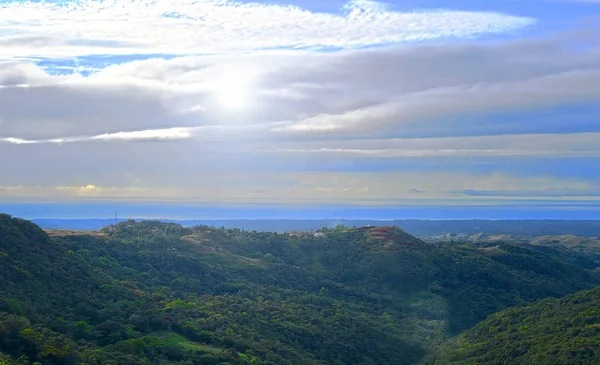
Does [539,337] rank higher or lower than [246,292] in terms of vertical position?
lower

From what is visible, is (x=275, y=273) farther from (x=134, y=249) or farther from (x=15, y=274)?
(x=15, y=274)

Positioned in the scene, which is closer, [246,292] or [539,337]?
[539,337]

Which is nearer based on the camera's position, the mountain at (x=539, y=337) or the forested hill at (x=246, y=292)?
the forested hill at (x=246, y=292)

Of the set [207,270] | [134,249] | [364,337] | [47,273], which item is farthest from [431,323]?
[47,273]

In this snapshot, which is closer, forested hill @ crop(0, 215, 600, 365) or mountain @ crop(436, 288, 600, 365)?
forested hill @ crop(0, 215, 600, 365)
